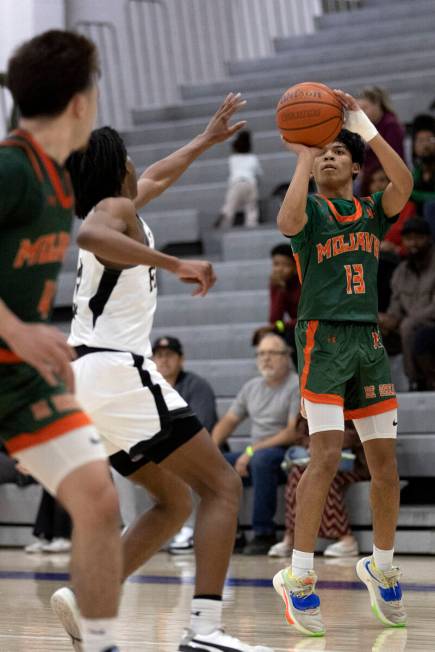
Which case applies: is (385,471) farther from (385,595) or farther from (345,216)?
(345,216)

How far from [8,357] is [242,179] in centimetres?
845

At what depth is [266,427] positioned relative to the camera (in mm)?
8688

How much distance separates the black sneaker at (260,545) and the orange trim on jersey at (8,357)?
5.19 metres

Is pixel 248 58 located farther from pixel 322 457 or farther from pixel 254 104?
pixel 322 457

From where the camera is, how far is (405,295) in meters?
8.73

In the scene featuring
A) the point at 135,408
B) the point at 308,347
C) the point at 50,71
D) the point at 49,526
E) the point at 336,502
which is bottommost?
the point at 49,526

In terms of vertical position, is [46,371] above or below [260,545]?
above

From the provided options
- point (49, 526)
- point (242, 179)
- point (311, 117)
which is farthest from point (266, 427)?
point (311, 117)

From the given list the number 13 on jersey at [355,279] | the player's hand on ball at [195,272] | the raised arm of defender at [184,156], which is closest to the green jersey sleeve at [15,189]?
the player's hand on ball at [195,272]

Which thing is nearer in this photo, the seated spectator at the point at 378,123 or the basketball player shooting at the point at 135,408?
the basketball player shooting at the point at 135,408

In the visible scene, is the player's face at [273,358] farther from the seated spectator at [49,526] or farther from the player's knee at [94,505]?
the player's knee at [94,505]

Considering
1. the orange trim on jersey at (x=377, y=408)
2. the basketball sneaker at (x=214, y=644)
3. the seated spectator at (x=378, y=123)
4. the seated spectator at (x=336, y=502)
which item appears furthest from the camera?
the seated spectator at (x=378, y=123)

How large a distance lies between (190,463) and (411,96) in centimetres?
827

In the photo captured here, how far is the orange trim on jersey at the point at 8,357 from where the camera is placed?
3.22m
